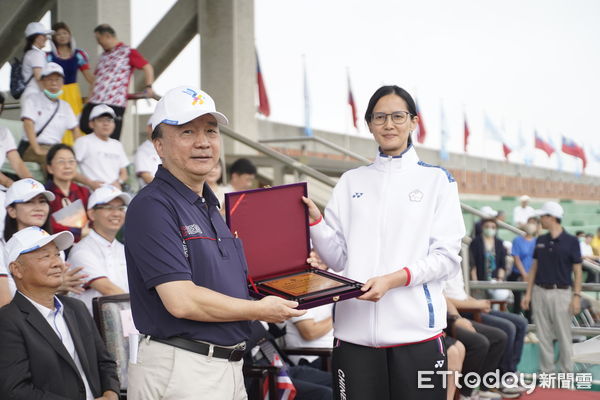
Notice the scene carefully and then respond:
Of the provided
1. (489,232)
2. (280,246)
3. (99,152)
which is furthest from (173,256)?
(489,232)

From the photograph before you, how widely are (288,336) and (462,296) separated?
1693mm

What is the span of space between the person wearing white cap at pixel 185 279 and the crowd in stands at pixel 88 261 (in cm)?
79

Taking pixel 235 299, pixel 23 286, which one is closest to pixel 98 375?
pixel 23 286

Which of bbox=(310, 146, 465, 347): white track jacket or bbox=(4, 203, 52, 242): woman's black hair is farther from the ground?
bbox=(4, 203, 52, 242): woman's black hair

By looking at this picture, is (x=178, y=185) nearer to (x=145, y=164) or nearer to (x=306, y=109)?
(x=145, y=164)

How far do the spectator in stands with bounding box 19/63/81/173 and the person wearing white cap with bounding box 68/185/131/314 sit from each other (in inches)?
90.4

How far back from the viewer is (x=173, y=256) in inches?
76.5

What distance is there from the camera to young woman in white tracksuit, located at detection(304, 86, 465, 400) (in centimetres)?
255

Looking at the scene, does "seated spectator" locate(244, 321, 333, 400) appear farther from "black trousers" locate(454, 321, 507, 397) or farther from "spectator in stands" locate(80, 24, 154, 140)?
"spectator in stands" locate(80, 24, 154, 140)

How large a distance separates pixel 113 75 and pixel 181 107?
232 inches

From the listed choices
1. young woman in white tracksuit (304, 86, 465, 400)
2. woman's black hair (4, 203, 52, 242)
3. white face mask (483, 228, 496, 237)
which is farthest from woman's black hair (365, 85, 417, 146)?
white face mask (483, 228, 496, 237)

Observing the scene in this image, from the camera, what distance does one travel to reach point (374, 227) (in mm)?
2660

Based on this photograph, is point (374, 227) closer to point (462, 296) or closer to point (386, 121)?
point (386, 121)

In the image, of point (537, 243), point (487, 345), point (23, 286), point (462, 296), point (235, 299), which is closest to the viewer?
point (235, 299)
